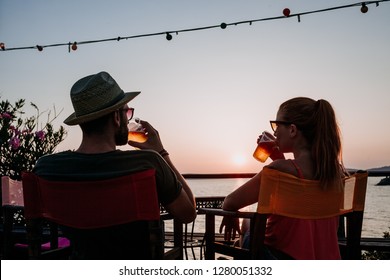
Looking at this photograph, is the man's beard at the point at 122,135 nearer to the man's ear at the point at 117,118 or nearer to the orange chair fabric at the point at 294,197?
the man's ear at the point at 117,118

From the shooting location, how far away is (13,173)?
5125 mm

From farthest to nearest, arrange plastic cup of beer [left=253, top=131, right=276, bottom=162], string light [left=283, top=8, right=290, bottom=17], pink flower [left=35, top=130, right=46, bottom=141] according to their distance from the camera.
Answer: pink flower [left=35, top=130, right=46, bottom=141]
string light [left=283, top=8, right=290, bottom=17]
plastic cup of beer [left=253, top=131, right=276, bottom=162]

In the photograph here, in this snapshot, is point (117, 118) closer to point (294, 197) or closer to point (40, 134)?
point (294, 197)

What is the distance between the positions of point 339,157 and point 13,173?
437cm

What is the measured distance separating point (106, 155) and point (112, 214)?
212 millimetres

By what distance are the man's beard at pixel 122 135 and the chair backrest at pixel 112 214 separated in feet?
0.63

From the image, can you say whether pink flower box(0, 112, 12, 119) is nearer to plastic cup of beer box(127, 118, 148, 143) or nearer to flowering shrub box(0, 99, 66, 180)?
flowering shrub box(0, 99, 66, 180)

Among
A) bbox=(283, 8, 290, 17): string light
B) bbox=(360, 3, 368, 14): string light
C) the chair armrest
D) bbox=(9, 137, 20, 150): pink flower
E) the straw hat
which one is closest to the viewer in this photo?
the straw hat

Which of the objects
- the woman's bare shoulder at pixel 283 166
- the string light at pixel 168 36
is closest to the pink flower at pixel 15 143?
the string light at pixel 168 36

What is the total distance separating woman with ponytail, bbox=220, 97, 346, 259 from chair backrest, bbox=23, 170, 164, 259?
1.75 ft

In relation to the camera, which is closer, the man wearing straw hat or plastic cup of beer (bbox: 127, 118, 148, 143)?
the man wearing straw hat

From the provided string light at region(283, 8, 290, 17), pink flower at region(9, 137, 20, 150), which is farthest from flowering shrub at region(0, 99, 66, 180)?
string light at region(283, 8, 290, 17)

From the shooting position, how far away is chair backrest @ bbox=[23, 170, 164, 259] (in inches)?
58.0

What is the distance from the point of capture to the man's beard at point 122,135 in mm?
1593
